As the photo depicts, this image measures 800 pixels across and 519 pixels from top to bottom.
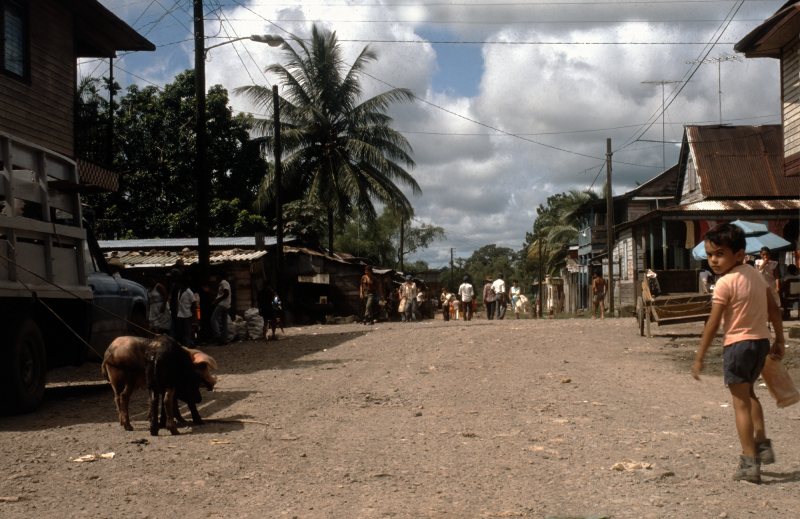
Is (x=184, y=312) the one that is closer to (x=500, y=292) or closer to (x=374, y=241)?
(x=500, y=292)

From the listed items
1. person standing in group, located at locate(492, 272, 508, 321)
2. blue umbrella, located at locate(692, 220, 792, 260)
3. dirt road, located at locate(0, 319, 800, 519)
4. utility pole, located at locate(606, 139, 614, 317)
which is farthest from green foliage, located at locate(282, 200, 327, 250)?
dirt road, located at locate(0, 319, 800, 519)

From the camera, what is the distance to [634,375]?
9.60m

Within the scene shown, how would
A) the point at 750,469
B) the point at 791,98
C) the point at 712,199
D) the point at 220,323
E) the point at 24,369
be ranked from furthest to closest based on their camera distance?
1. the point at 712,199
2. the point at 791,98
3. the point at 220,323
4. the point at 24,369
5. the point at 750,469

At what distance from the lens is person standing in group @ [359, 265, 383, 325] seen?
22344 millimetres

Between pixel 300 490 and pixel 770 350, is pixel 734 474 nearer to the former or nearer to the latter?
pixel 770 350

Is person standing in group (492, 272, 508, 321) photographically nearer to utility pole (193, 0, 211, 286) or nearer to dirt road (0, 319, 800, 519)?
utility pole (193, 0, 211, 286)

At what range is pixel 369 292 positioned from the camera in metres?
23.0

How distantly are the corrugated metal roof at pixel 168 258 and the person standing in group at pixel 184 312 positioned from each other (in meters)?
8.10

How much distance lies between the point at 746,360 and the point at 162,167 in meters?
31.4

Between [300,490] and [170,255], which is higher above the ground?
[170,255]

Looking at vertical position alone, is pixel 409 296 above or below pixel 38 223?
below

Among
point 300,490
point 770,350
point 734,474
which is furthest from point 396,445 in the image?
point 770,350

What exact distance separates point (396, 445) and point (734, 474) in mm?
2483

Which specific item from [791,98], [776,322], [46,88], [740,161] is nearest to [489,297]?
[791,98]
